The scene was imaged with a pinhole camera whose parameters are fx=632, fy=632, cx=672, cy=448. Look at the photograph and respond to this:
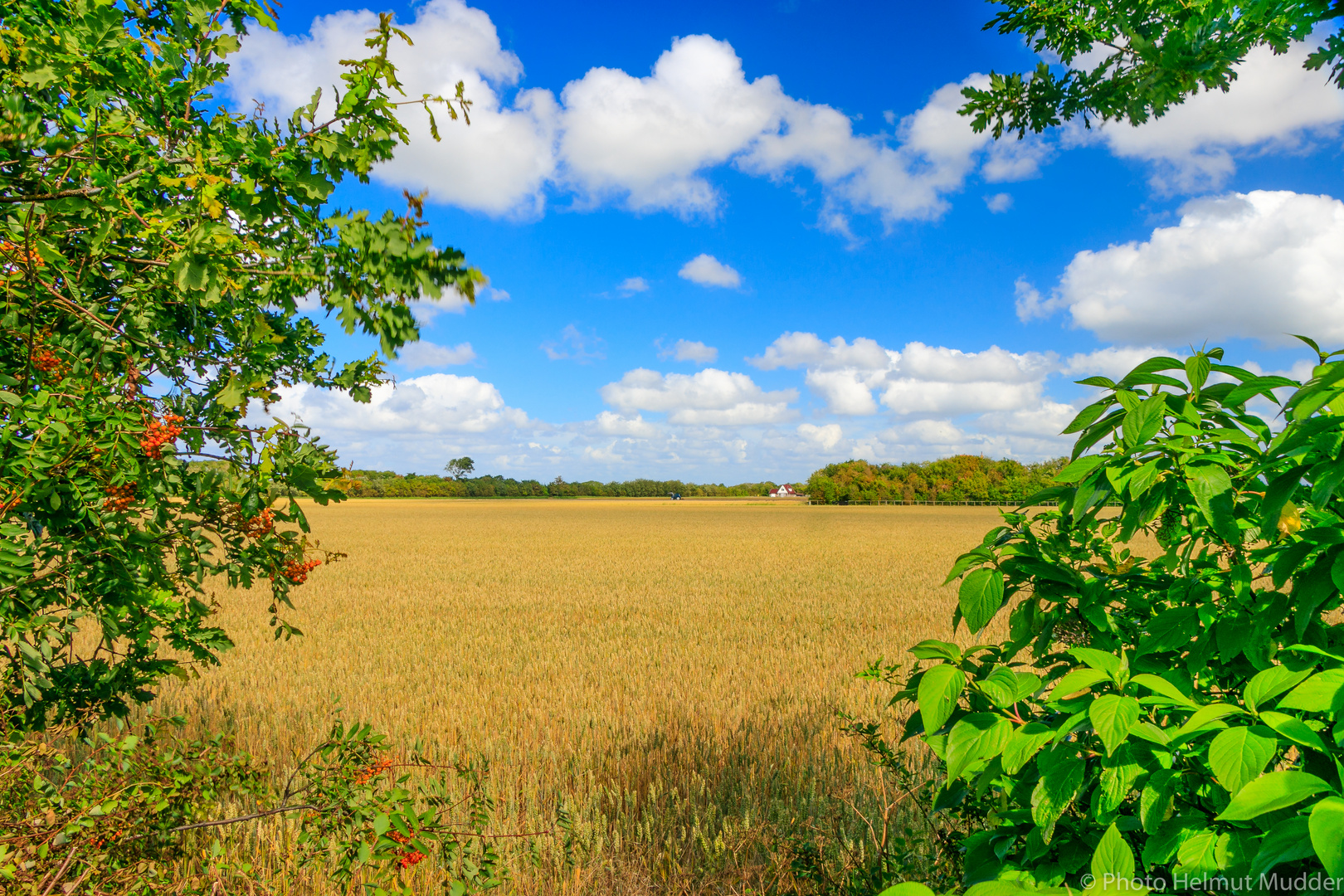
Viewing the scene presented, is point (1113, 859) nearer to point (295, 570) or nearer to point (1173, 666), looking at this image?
point (1173, 666)

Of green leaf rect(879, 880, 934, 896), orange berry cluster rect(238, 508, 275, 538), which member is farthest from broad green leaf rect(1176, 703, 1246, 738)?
orange berry cluster rect(238, 508, 275, 538)

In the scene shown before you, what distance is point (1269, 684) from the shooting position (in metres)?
1.27

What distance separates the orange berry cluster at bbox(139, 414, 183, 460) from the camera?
230cm

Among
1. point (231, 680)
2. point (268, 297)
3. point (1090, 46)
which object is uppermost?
point (1090, 46)

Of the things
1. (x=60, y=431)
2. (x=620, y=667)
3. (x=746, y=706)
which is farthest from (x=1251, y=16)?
(x=620, y=667)

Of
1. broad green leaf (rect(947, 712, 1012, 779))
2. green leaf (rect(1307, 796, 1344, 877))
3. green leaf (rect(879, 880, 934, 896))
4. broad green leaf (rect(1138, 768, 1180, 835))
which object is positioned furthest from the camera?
broad green leaf (rect(947, 712, 1012, 779))

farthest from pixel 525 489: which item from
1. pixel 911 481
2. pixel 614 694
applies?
pixel 614 694

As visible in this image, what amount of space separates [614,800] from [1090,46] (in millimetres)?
6631

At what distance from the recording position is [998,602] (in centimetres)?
169

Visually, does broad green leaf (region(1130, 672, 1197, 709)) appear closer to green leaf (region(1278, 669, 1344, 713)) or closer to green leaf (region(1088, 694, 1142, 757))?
green leaf (region(1088, 694, 1142, 757))

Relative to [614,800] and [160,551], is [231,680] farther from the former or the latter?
[160,551]

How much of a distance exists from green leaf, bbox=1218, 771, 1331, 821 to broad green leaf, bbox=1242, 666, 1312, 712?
14cm

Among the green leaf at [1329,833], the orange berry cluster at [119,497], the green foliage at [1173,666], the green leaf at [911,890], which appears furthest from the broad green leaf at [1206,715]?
the orange berry cluster at [119,497]

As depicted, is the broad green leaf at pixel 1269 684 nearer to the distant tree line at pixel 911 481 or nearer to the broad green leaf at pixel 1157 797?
the broad green leaf at pixel 1157 797
